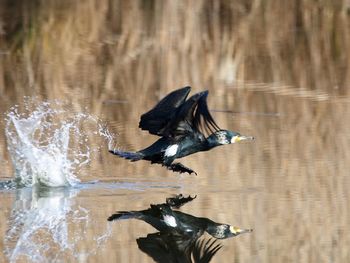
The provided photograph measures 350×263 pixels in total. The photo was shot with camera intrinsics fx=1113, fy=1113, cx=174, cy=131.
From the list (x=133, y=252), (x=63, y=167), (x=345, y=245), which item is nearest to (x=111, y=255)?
(x=133, y=252)

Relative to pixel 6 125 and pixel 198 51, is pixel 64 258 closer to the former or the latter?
pixel 6 125

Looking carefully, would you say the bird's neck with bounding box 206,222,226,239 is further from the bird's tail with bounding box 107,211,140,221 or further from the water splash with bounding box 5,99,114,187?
the water splash with bounding box 5,99,114,187

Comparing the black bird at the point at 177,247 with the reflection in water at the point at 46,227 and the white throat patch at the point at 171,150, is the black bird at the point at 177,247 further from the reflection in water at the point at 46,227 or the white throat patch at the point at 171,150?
the white throat patch at the point at 171,150

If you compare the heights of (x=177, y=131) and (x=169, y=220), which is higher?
(x=177, y=131)

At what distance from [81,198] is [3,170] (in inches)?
33.5

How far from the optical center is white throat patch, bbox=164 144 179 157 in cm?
768

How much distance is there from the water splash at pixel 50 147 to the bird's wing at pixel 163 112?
0.63m

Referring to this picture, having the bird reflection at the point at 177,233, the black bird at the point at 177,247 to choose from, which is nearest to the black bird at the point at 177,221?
the bird reflection at the point at 177,233

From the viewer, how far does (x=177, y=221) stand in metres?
6.66

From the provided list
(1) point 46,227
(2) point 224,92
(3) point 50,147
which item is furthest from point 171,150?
(2) point 224,92

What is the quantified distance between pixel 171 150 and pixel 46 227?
5.04 feet

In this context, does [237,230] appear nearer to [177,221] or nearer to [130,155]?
[177,221]

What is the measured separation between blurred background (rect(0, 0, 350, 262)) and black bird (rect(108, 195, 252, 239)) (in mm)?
94

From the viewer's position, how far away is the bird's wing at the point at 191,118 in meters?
7.07
